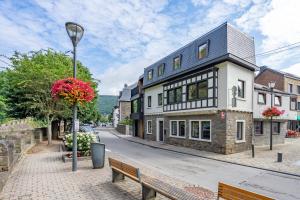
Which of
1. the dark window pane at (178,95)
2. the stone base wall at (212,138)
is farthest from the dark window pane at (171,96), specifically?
the stone base wall at (212,138)

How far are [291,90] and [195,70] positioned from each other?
2237cm

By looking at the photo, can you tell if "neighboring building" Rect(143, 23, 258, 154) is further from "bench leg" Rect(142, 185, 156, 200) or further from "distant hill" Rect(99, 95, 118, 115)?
"distant hill" Rect(99, 95, 118, 115)

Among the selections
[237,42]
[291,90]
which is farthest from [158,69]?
[291,90]

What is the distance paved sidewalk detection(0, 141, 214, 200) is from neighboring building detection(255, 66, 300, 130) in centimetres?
2876

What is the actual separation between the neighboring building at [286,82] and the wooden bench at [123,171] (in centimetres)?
3012

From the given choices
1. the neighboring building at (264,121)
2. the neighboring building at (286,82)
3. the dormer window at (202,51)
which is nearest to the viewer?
the dormer window at (202,51)

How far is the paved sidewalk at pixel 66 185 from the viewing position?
5570 mm

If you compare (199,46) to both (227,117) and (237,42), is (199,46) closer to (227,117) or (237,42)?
(237,42)

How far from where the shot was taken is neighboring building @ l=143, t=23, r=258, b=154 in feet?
47.0

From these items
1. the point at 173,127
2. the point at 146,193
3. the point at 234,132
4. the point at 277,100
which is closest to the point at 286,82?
the point at 277,100

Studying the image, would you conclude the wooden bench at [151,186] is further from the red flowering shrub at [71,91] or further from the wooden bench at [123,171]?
the red flowering shrub at [71,91]

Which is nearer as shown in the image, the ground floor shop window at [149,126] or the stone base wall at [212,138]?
the stone base wall at [212,138]

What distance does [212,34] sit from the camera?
621 inches

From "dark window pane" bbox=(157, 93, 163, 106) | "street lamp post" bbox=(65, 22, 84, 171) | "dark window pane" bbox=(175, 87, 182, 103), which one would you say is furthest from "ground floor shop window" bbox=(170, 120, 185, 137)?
"street lamp post" bbox=(65, 22, 84, 171)
